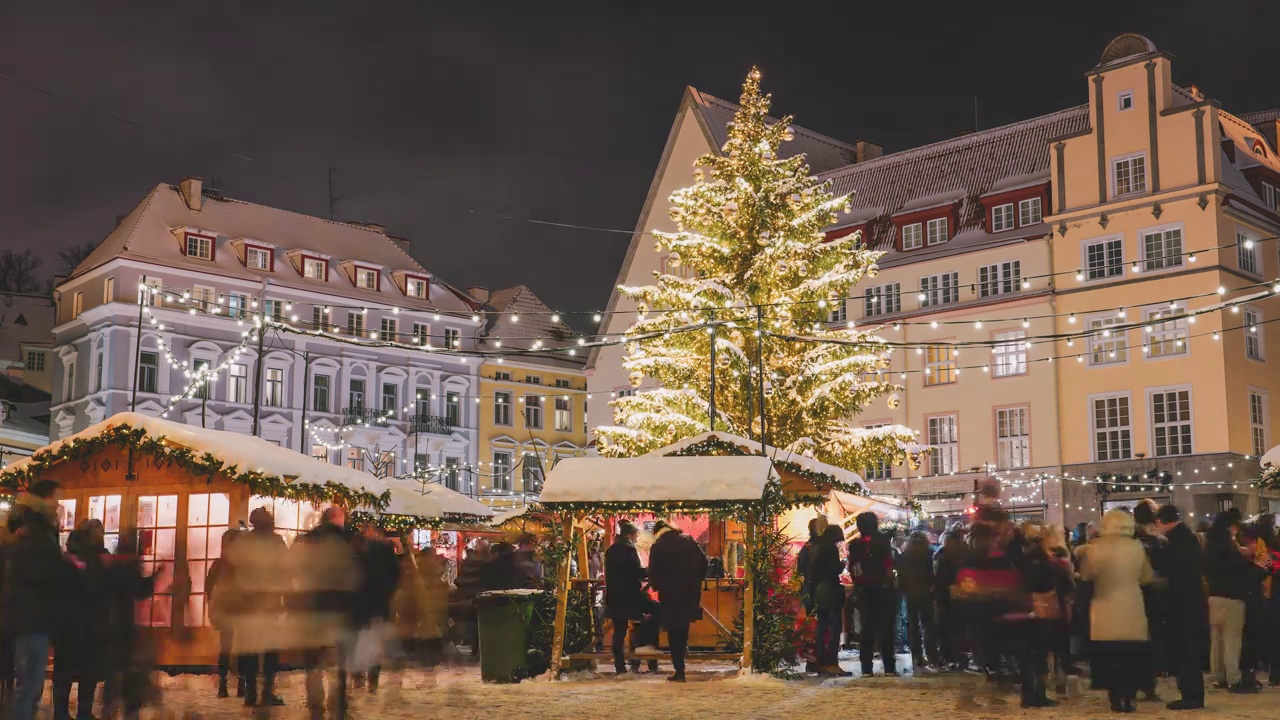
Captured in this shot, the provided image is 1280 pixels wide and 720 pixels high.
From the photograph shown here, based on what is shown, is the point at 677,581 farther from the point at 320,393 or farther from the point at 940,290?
the point at 320,393

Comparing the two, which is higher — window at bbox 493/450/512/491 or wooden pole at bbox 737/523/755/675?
window at bbox 493/450/512/491

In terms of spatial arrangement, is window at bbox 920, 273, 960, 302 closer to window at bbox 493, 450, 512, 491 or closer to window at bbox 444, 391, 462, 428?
window at bbox 493, 450, 512, 491

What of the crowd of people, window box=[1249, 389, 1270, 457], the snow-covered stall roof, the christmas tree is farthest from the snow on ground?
window box=[1249, 389, 1270, 457]

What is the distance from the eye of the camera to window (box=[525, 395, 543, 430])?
62156mm

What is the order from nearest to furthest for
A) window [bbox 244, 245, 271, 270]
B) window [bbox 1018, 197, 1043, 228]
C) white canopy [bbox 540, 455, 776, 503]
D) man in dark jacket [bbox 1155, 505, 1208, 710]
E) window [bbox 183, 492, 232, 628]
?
man in dark jacket [bbox 1155, 505, 1208, 710]
white canopy [bbox 540, 455, 776, 503]
window [bbox 183, 492, 232, 628]
window [bbox 1018, 197, 1043, 228]
window [bbox 244, 245, 271, 270]

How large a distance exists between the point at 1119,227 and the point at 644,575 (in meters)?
27.1

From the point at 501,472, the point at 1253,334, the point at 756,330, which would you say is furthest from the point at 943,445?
the point at 501,472

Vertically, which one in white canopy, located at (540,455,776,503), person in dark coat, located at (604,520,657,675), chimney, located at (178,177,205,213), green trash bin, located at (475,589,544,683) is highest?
chimney, located at (178,177,205,213)

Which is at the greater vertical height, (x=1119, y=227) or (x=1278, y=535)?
(x=1119, y=227)

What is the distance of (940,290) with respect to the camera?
43.2m

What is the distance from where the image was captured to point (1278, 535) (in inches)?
590

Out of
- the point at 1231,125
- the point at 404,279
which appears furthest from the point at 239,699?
the point at 404,279

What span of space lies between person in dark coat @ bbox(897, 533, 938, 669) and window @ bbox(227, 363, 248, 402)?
39675 mm

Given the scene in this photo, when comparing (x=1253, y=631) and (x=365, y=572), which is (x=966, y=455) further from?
(x=365, y=572)
